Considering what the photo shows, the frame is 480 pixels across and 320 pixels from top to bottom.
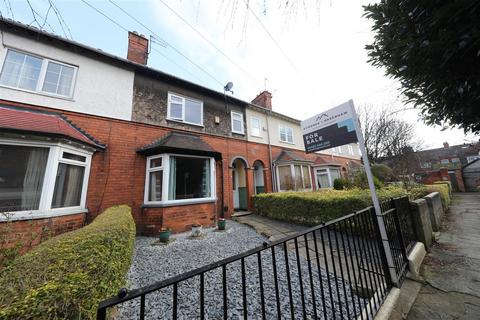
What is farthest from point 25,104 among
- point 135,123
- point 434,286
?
point 434,286

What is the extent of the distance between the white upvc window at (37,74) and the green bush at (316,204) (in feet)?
31.1

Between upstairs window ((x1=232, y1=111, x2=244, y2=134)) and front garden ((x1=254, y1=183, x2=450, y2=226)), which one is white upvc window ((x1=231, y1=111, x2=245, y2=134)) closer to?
upstairs window ((x1=232, y1=111, x2=244, y2=134))

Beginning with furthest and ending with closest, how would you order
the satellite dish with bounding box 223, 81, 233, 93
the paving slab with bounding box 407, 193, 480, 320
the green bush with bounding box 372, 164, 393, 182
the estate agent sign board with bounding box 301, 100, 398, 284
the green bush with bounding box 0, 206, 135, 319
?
the green bush with bounding box 372, 164, 393, 182, the satellite dish with bounding box 223, 81, 233, 93, the estate agent sign board with bounding box 301, 100, 398, 284, the paving slab with bounding box 407, 193, 480, 320, the green bush with bounding box 0, 206, 135, 319

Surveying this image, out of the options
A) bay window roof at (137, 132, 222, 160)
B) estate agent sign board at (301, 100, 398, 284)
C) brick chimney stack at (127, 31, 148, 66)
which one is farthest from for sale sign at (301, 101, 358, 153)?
brick chimney stack at (127, 31, 148, 66)

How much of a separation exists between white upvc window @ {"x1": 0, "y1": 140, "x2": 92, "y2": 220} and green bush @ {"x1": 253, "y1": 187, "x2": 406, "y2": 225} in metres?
7.68

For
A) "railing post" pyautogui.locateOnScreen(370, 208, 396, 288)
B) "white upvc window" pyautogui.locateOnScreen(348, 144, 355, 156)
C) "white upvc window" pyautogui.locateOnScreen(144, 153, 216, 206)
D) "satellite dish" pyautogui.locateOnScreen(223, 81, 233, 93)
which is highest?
"satellite dish" pyautogui.locateOnScreen(223, 81, 233, 93)

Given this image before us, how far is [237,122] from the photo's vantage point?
11820 millimetres

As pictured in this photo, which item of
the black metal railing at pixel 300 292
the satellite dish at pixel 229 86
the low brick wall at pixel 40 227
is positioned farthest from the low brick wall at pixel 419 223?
the satellite dish at pixel 229 86

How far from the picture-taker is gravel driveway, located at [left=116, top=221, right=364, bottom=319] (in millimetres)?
2611

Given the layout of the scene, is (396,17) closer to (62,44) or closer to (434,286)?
(434,286)

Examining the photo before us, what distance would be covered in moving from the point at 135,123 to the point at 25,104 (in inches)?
126

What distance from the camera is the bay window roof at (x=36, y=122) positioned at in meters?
4.83

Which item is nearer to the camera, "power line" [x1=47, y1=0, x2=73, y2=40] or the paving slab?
"power line" [x1=47, y1=0, x2=73, y2=40]

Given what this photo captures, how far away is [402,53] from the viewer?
2955 millimetres
